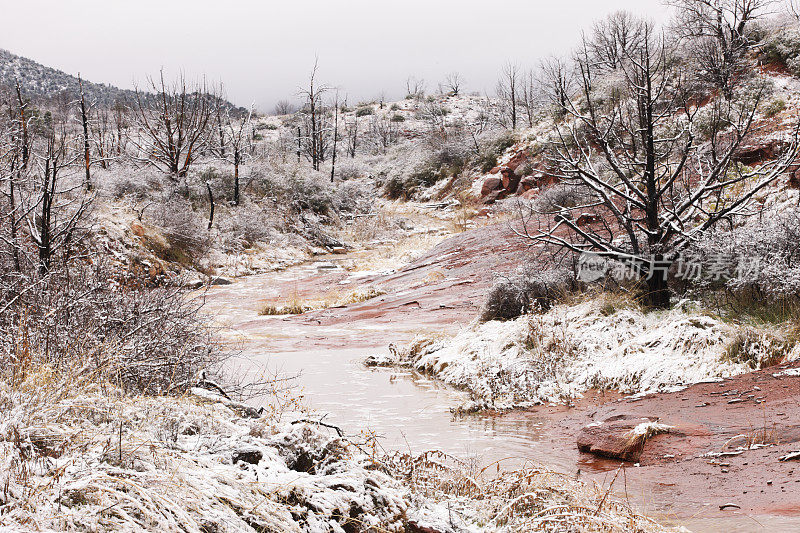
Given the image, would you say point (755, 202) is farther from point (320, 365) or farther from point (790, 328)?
point (320, 365)

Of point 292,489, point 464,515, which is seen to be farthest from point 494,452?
point 292,489

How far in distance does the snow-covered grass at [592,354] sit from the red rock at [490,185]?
68.3 ft

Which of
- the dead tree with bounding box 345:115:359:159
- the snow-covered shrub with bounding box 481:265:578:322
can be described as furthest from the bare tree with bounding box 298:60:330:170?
the snow-covered shrub with bounding box 481:265:578:322

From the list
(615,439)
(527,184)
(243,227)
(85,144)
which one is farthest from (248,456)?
(85,144)

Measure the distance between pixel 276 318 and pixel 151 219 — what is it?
33.4 feet

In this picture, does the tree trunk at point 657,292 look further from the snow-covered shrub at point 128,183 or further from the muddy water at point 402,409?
the snow-covered shrub at point 128,183

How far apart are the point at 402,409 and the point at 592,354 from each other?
2.89m

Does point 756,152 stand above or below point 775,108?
below

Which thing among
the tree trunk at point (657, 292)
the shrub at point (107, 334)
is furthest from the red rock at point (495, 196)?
the shrub at point (107, 334)

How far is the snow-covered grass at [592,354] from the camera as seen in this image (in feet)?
22.8

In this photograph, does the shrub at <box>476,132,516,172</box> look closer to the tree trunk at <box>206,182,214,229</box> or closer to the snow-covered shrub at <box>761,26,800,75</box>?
the snow-covered shrub at <box>761,26,800,75</box>

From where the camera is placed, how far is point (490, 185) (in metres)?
30.2

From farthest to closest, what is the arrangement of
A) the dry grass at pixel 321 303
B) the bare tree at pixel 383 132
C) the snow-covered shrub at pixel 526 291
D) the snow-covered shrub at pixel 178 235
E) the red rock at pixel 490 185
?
the bare tree at pixel 383 132 → the red rock at pixel 490 185 → the snow-covered shrub at pixel 178 235 → the dry grass at pixel 321 303 → the snow-covered shrub at pixel 526 291

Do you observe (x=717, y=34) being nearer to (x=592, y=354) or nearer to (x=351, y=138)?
(x=592, y=354)
